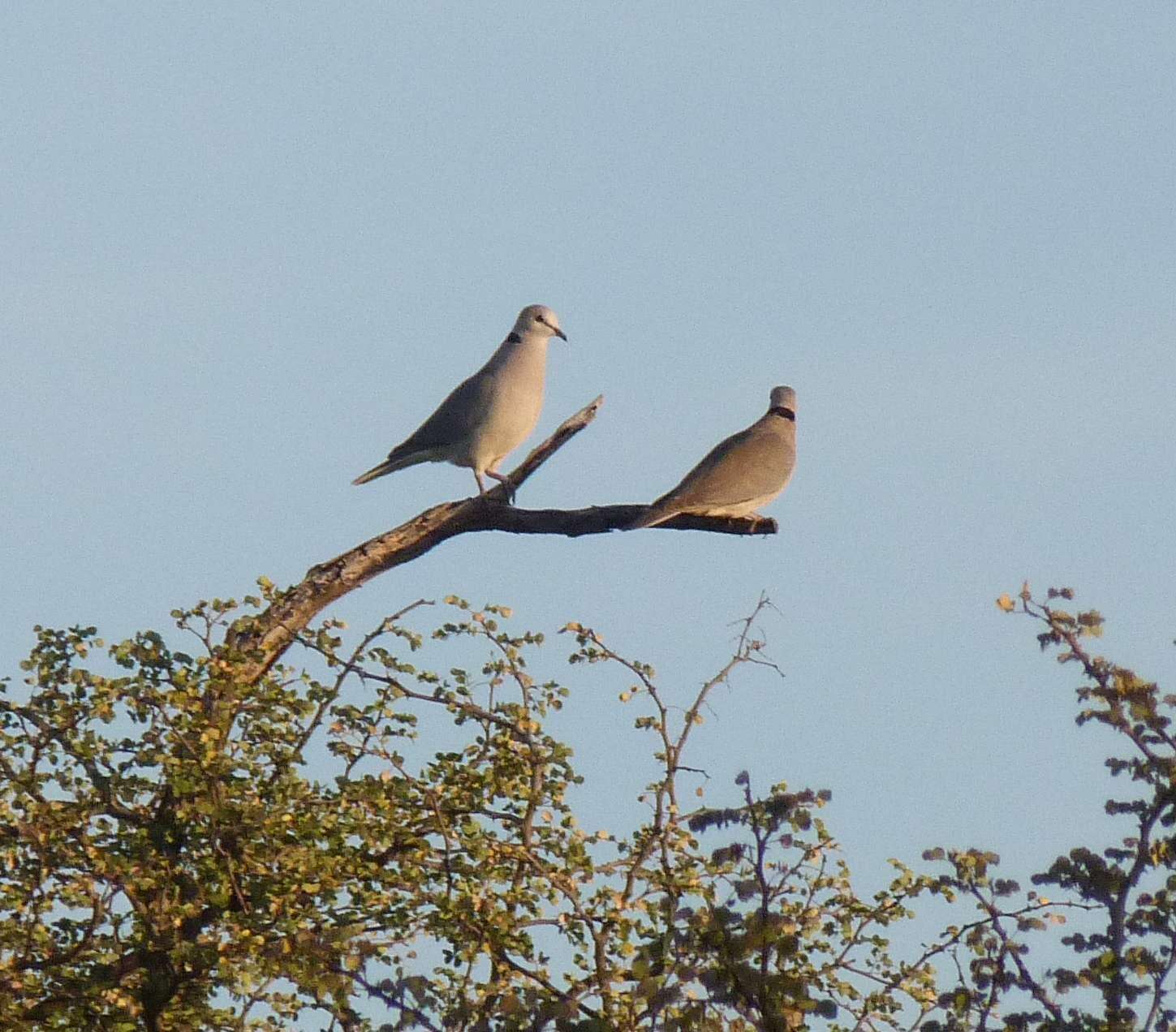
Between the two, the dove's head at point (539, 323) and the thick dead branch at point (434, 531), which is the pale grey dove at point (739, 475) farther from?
the dove's head at point (539, 323)

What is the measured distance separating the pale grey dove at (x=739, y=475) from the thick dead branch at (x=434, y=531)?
0.18 meters

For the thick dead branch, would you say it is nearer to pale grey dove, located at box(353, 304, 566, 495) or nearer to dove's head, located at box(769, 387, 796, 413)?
pale grey dove, located at box(353, 304, 566, 495)

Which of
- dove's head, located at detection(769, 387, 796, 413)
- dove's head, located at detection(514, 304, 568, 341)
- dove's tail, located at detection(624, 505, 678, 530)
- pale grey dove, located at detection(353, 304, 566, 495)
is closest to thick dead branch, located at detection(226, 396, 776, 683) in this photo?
dove's tail, located at detection(624, 505, 678, 530)

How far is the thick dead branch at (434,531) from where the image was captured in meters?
7.73

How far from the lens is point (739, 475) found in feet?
32.7

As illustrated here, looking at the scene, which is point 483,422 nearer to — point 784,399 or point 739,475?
point 739,475

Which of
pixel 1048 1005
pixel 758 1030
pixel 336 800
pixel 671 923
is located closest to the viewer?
pixel 758 1030

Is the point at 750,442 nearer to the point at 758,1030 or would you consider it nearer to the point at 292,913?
the point at 292,913

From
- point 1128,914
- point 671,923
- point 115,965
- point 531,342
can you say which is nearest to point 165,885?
point 115,965

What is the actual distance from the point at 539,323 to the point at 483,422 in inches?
Result: 45.2

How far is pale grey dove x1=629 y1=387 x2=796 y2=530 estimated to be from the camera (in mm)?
9031

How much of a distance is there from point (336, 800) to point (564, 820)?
82 cm

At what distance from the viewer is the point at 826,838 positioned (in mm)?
6914

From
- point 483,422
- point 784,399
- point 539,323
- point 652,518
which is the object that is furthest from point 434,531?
point 784,399
